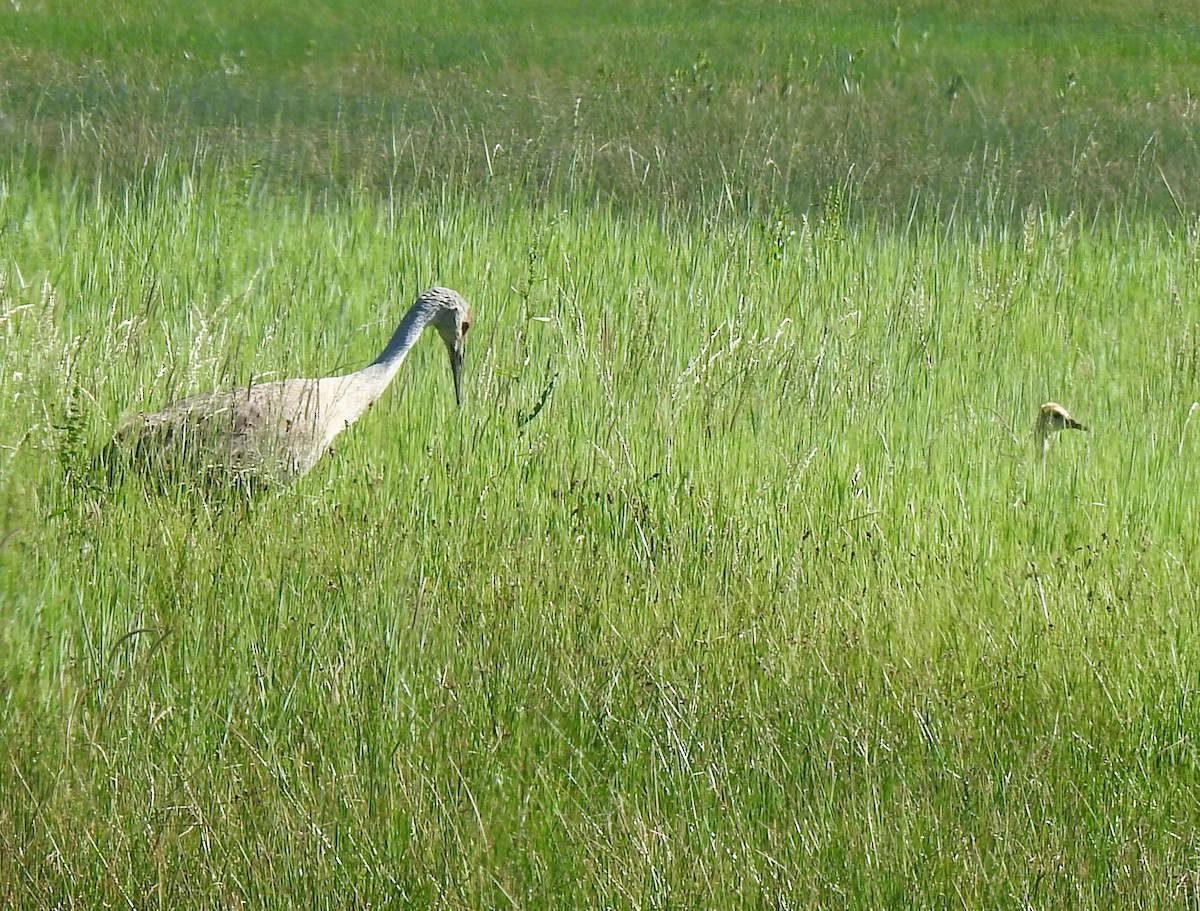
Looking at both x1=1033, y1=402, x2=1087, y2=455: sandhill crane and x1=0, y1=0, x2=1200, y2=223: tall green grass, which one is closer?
x1=1033, y1=402, x2=1087, y2=455: sandhill crane

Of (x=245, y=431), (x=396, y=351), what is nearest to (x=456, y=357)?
(x=396, y=351)

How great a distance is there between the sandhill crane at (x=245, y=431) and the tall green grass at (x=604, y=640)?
0.37ft

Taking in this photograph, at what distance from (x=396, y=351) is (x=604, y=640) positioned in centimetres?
178

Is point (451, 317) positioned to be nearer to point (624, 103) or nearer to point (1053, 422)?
point (1053, 422)

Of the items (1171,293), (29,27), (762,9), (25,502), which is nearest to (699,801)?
(25,502)

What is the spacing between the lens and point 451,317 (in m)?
4.75

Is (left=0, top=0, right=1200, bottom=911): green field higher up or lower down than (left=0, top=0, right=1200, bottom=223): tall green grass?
lower down

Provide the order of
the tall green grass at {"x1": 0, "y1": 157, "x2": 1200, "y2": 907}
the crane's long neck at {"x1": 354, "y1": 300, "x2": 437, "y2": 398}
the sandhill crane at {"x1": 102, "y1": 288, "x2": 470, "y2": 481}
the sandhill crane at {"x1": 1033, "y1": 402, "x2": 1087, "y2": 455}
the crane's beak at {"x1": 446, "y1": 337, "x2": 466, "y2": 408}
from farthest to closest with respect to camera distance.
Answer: the crane's beak at {"x1": 446, "y1": 337, "x2": 466, "y2": 408} → the sandhill crane at {"x1": 1033, "y1": 402, "x2": 1087, "y2": 455} → the crane's long neck at {"x1": 354, "y1": 300, "x2": 437, "y2": 398} → the sandhill crane at {"x1": 102, "y1": 288, "x2": 470, "y2": 481} → the tall green grass at {"x1": 0, "y1": 157, "x2": 1200, "y2": 907}

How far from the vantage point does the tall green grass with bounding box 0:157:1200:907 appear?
2447mm

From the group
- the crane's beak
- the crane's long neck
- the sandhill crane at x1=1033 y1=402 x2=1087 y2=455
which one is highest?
the crane's long neck

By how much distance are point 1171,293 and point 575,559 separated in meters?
4.01

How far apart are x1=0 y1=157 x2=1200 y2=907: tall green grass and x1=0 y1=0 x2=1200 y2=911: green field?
12 millimetres

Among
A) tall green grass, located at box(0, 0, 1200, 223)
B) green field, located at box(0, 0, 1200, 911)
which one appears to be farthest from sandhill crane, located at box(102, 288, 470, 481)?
tall green grass, located at box(0, 0, 1200, 223)

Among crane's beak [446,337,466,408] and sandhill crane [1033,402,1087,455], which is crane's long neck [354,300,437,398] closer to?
crane's beak [446,337,466,408]
